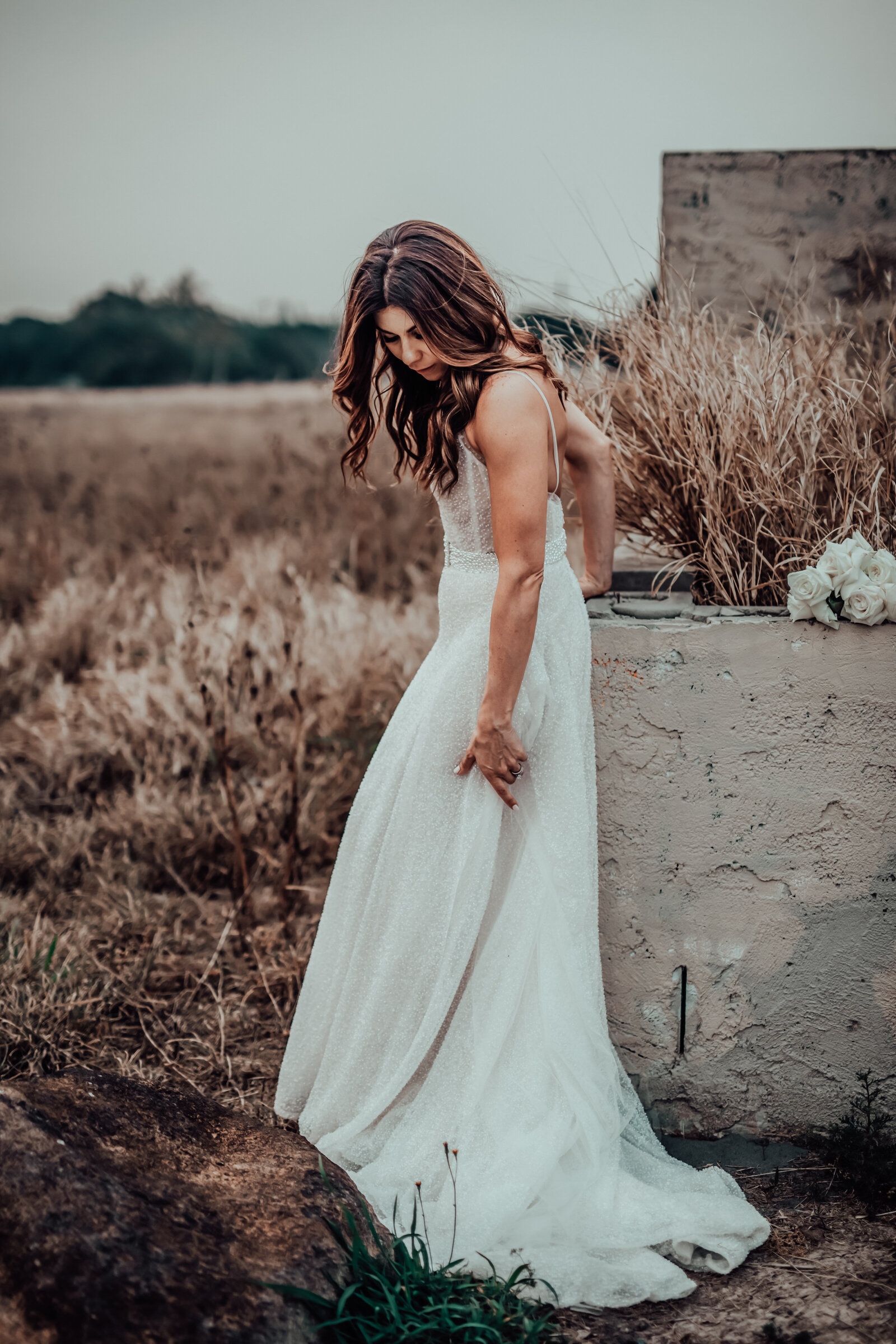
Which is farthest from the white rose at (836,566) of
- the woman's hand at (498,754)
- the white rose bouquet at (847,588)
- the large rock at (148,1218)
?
the large rock at (148,1218)

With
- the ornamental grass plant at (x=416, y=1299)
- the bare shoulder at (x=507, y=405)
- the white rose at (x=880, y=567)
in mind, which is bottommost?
the ornamental grass plant at (x=416, y=1299)

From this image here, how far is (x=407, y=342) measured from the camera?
75.6 inches

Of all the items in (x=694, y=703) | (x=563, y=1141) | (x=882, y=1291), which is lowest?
(x=882, y=1291)

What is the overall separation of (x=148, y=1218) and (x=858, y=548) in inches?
74.4

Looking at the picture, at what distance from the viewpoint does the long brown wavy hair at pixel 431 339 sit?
6.14 feet

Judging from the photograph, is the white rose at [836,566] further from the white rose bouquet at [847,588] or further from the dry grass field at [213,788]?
the dry grass field at [213,788]

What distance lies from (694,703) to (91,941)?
2168 mm

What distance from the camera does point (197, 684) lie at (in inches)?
168

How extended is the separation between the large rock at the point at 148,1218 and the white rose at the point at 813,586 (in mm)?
1518

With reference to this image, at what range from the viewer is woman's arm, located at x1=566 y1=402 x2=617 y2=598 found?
92.3 inches

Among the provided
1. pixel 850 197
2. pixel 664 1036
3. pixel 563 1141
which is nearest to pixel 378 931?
pixel 563 1141

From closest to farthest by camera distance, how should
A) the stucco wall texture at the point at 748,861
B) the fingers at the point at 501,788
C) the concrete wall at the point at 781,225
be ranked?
the fingers at the point at 501,788, the stucco wall texture at the point at 748,861, the concrete wall at the point at 781,225

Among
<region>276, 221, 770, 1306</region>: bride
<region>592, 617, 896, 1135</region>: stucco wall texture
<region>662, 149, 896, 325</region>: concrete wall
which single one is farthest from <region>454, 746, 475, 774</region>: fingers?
<region>662, 149, 896, 325</region>: concrete wall

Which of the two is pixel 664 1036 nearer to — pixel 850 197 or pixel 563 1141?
pixel 563 1141
